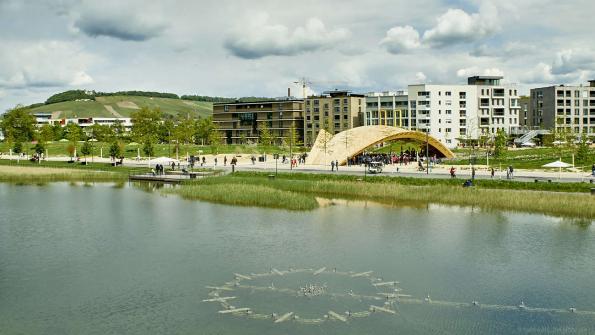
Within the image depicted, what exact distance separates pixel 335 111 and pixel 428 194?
112635 millimetres

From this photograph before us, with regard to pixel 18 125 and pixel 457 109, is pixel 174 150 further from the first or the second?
pixel 457 109

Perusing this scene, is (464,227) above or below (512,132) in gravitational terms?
below

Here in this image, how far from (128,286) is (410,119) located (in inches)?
5368

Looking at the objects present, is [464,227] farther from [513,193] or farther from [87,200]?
[87,200]

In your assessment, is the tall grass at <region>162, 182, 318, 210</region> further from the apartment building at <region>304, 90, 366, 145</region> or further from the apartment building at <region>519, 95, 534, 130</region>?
the apartment building at <region>519, 95, 534, 130</region>

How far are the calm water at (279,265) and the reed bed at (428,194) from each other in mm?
2724

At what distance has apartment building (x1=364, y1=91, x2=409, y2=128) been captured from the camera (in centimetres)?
15812

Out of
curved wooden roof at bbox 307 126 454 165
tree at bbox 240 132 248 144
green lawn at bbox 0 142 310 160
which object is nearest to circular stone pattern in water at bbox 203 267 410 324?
curved wooden roof at bbox 307 126 454 165

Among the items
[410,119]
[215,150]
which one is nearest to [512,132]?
[410,119]

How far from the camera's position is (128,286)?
27.1m

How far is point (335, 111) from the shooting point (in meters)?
166

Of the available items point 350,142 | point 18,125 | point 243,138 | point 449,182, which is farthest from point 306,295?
point 243,138

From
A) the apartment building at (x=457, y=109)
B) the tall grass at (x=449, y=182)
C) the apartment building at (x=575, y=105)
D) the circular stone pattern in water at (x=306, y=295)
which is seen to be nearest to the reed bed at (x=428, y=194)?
the tall grass at (x=449, y=182)

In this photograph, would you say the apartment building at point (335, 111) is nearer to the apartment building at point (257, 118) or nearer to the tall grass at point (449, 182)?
the apartment building at point (257, 118)
